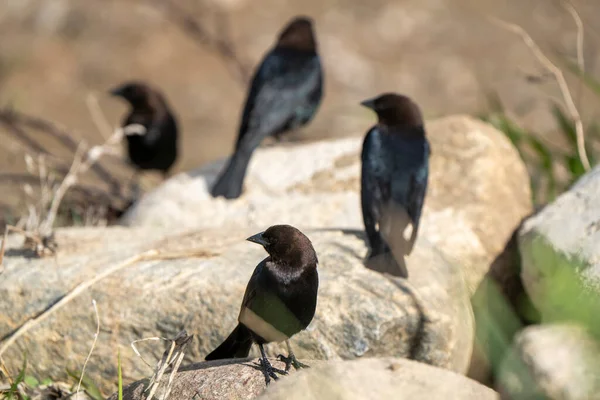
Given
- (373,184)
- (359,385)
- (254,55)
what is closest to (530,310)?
(373,184)

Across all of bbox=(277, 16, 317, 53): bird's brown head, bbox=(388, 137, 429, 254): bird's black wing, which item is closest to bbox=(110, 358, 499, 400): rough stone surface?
bbox=(388, 137, 429, 254): bird's black wing

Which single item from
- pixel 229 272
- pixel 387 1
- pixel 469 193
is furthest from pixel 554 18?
pixel 229 272

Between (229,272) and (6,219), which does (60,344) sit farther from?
(6,219)

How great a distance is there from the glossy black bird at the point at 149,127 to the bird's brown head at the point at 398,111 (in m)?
3.87

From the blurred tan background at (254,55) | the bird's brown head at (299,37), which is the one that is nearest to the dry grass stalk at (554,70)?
the bird's brown head at (299,37)

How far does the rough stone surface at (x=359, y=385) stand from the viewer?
2.67 meters

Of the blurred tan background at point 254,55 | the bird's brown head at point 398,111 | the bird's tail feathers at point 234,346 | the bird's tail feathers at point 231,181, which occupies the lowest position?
the blurred tan background at point 254,55

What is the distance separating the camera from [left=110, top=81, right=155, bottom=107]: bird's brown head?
337 inches

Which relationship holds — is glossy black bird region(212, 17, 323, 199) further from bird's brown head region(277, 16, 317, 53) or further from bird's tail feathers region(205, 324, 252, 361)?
bird's tail feathers region(205, 324, 252, 361)

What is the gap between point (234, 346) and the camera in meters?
3.58

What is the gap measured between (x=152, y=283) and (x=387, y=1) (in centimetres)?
854

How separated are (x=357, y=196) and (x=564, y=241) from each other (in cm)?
153

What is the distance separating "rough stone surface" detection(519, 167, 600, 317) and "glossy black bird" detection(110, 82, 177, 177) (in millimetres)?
4576

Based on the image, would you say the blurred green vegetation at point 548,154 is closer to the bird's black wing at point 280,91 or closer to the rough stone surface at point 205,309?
the bird's black wing at point 280,91
